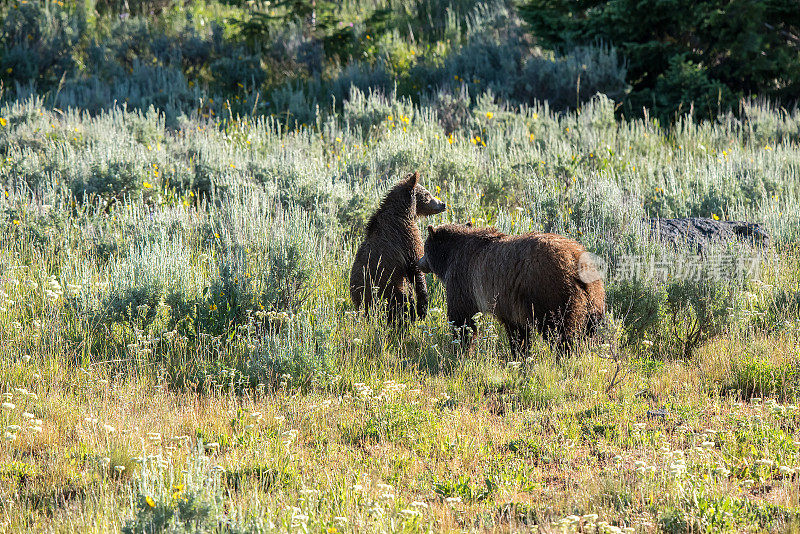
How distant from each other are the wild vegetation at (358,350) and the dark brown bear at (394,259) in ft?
1.12

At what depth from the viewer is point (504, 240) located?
5.98 meters

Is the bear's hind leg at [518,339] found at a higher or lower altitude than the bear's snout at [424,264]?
lower

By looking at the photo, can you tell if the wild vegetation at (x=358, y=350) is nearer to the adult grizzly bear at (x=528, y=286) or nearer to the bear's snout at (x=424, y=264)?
the adult grizzly bear at (x=528, y=286)

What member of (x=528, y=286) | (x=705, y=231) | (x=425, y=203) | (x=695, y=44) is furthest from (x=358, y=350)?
(x=695, y=44)

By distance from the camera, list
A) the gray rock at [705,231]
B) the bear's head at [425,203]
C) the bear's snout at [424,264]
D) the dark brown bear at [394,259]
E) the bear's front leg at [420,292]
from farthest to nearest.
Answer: the gray rock at [705,231], the bear's head at [425,203], the bear's front leg at [420,292], the dark brown bear at [394,259], the bear's snout at [424,264]

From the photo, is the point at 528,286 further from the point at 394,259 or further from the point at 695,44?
the point at 695,44

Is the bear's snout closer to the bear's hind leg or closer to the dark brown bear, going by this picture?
the dark brown bear

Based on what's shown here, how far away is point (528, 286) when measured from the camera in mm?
5406

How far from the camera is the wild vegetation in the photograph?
4051 millimetres

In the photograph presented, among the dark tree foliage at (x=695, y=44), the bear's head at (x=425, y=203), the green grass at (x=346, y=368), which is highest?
the dark tree foliage at (x=695, y=44)

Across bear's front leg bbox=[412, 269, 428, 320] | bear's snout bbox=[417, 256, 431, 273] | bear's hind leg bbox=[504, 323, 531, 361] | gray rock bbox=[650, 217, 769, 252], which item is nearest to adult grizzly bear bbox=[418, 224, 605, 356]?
bear's hind leg bbox=[504, 323, 531, 361]

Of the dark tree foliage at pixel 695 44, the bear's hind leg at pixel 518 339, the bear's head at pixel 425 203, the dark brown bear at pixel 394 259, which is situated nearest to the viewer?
the bear's hind leg at pixel 518 339

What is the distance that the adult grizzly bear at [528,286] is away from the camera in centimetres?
530

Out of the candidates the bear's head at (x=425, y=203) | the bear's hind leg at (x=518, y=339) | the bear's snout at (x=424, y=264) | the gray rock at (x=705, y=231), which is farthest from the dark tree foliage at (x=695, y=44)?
the bear's hind leg at (x=518, y=339)
